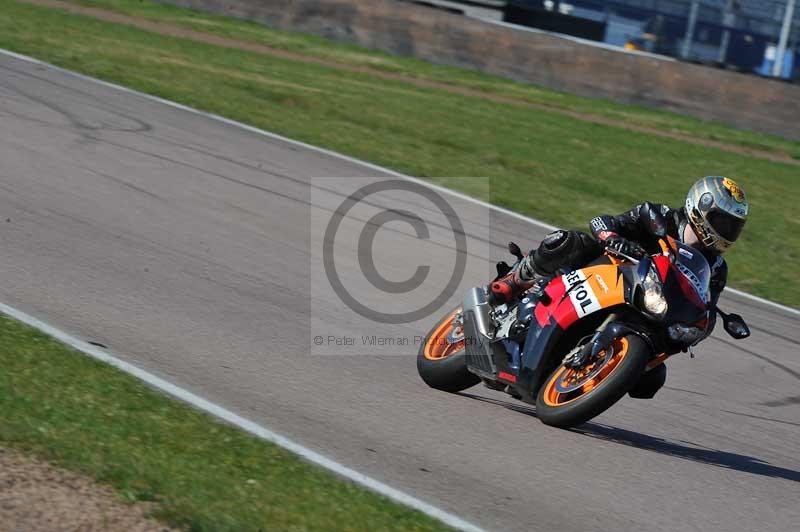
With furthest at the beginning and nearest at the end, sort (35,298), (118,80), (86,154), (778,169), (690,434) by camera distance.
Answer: (778,169)
(118,80)
(86,154)
(35,298)
(690,434)

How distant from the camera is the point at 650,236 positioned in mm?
6332

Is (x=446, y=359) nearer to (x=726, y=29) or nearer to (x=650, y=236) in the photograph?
(x=650, y=236)

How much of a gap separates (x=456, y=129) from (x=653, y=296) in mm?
11904

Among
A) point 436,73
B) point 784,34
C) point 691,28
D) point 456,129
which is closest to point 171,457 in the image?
point 456,129

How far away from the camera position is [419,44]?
2338 centimetres

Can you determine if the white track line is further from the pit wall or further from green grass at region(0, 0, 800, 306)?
the pit wall

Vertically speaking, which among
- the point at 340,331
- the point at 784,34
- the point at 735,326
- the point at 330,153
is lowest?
the point at 340,331

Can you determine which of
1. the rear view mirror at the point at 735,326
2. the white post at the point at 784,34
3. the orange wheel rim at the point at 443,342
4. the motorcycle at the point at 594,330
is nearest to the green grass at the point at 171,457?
the motorcycle at the point at 594,330

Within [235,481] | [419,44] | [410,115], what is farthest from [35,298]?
[419,44]

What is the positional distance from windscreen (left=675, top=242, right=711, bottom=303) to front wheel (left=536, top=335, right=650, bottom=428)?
1.44ft

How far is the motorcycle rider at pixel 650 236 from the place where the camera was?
5.97 metres

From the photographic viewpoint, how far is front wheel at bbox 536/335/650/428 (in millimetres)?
5652

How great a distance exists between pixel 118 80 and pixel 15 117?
3.79 m

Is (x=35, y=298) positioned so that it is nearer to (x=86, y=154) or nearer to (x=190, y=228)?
(x=190, y=228)
